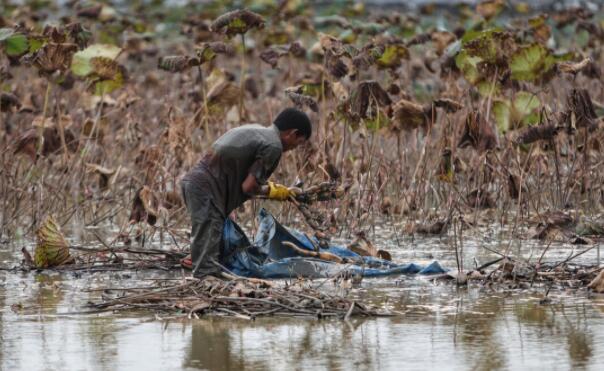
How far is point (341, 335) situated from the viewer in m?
7.31

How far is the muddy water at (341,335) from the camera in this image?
665cm

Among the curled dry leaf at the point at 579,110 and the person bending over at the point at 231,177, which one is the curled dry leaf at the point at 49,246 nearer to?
the person bending over at the point at 231,177

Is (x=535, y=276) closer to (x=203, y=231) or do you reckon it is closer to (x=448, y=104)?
(x=203, y=231)

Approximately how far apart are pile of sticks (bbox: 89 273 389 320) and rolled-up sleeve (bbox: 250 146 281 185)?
90 centimetres

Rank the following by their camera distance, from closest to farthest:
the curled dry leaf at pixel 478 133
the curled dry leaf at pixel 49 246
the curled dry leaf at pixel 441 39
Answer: the curled dry leaf at pixel 49 246 → the curled dry leaf at pixel 478 133 → the curled dry leaf at pixel 441 39

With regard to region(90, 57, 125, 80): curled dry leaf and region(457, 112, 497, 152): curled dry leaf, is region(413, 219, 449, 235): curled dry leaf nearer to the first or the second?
region(457, 112, 497, 152): curled dry leaf

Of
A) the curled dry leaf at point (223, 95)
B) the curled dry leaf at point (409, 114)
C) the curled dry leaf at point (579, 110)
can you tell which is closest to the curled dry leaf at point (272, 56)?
the curled dry leaf at point (223, 95)

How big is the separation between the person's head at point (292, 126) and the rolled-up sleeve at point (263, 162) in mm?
154

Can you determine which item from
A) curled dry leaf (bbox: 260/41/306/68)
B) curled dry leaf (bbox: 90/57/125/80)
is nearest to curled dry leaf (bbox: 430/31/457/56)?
curled dry leaf (bbox: 260/41/306/68)

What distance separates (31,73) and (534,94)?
10034 mm

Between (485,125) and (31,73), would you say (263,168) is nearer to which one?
(485,125)

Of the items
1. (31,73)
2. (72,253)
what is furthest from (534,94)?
(31,73)

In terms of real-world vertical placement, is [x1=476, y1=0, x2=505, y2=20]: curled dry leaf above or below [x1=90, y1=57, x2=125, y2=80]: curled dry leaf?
above

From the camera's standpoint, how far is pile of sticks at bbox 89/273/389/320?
785 centimetres
